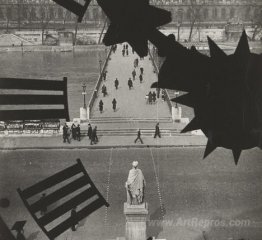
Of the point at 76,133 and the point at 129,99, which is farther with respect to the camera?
the point at 129,99

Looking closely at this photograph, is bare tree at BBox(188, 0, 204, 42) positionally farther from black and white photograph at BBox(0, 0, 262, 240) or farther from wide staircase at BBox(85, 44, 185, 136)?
wide staircase at BBox(85, 44, 185, 136)

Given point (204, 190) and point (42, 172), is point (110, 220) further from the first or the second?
point (42, 172)

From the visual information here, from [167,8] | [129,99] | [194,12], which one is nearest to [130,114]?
[129,99]

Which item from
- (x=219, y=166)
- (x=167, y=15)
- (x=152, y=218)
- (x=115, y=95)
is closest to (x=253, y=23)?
(x=115, y=95)

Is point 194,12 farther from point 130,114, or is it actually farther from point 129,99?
point 130,114

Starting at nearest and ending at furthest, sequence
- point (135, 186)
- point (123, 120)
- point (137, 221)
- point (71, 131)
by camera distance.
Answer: point (135, 186) < point (137, 221) < point (71, 131) < point (123, 120)

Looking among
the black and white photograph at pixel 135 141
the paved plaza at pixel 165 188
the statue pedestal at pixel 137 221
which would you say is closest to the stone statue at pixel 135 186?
the black and white photograph at pixel 135 141

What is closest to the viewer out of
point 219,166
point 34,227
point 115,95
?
point 34,227
